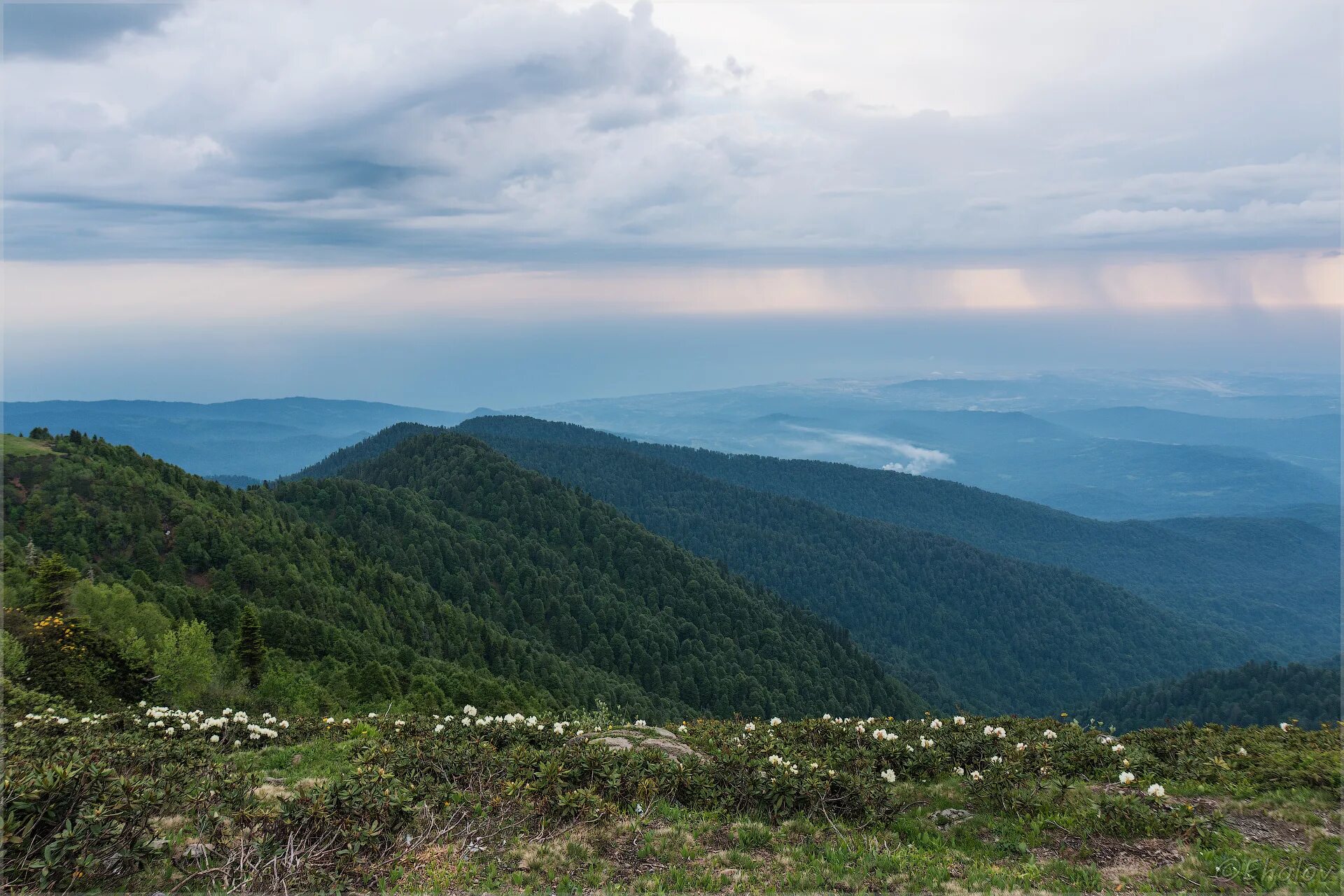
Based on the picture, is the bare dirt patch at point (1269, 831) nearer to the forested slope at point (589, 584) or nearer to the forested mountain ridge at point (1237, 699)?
the forested slope at point (589, 584)

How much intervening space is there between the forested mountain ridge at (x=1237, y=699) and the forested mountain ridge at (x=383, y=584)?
181ft

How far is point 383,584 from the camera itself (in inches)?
3196

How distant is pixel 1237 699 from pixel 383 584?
179204 millimetres

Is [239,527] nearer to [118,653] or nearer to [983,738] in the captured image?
[118,653]

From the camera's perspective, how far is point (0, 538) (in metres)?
49.8

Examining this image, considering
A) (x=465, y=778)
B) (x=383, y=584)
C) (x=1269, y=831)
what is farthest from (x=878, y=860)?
(x=383, y=584)

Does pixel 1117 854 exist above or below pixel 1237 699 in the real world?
above

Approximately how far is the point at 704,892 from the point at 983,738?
8274 millimetres

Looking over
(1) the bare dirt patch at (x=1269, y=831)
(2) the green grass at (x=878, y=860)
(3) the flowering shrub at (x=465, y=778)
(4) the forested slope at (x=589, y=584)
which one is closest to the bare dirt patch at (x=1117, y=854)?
(2) the green grass at (x=878, y=860)

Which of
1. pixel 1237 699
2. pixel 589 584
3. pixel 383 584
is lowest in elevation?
pixel 1237 699

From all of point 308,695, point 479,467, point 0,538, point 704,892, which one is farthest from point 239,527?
point 479,467

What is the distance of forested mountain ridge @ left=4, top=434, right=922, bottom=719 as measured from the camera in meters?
47.2

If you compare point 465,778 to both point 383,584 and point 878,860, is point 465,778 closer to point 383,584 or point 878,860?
point 878,860

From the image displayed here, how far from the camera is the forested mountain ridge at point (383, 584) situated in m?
47.2
